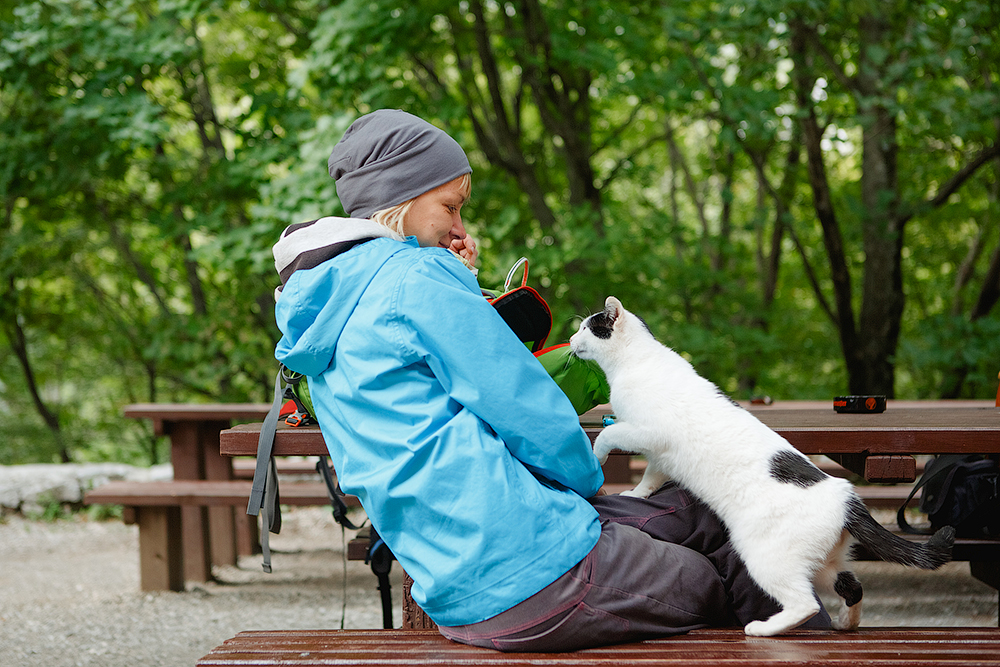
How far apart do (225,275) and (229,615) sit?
177 inches

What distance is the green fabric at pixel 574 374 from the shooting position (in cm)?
215

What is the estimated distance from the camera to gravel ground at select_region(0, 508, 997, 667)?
3461 millimetres

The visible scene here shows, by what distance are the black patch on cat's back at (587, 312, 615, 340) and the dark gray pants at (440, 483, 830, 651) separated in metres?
0.46

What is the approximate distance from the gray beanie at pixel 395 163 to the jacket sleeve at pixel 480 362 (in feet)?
0.92

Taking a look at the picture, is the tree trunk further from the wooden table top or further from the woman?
the woman

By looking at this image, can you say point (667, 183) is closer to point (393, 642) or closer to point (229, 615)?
point (229, 615)

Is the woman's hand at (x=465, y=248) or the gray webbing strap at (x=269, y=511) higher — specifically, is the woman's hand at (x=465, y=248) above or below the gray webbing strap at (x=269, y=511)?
above

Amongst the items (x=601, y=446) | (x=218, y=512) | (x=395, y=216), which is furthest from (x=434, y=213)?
(x=218, y=512)

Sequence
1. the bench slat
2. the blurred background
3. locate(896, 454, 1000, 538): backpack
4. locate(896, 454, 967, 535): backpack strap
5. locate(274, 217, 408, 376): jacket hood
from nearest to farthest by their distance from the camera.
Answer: locate(274, 217, 408, 376): jacket hood < locate(896, 454, 1000, 538): backpack < locate(896, 454, 967, 535): backpack strap < the bench slat < the blurred background

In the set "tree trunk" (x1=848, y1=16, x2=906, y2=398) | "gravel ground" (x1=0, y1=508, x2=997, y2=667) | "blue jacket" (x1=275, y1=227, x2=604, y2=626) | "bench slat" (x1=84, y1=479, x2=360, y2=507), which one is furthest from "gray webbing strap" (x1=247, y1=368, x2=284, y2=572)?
"tree trunk" (x1=848, y1=16, x2=906, y2=398)

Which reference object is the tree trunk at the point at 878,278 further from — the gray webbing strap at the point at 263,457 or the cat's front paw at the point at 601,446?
the gray webbing strap at the point at 263,457

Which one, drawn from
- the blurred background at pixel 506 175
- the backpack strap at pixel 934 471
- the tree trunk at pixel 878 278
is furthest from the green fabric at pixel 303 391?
the tree trunk at pixel 878 278

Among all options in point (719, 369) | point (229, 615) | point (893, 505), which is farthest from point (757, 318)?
point (229, 615)

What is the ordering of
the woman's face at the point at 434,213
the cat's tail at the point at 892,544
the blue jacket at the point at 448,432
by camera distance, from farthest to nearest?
the woman's face at the point at 434,213 < the cat's tail at the point at 892,544 < the blue jacket at the point at 448,432
